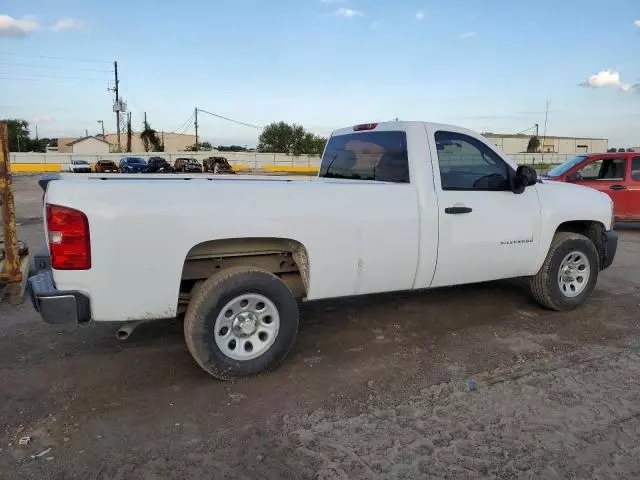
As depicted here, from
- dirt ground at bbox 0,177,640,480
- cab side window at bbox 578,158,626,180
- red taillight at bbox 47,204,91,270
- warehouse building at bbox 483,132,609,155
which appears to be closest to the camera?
dirt ground at bbox 0,177,640,480

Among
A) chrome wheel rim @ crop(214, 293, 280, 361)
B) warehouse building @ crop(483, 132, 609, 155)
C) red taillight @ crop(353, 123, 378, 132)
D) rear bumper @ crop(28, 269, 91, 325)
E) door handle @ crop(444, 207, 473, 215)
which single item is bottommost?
chrome wheel rim @ crop(214, 293, 280, 361)

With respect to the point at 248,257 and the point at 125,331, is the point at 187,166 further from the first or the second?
the point at 125,331

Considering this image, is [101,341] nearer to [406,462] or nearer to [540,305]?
[406,462]

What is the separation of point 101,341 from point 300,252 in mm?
2039

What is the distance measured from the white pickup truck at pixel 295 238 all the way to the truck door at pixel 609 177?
644 centimetres

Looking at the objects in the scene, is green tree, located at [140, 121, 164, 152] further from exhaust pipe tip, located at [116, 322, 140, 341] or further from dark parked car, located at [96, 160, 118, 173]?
exhaust pipe tip, located at [116, 322, 140, 341]

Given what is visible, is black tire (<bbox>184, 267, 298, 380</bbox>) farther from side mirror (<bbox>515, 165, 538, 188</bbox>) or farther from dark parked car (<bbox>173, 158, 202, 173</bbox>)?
dark parked car (<bbox>173, 158, 202, 173</bbox>)

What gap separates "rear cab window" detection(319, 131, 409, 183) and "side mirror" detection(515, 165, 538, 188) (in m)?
1.15

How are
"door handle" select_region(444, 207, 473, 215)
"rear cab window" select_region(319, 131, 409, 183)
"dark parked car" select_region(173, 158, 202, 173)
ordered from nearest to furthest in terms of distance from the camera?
"door handle" select_region(444, 207, 473, 215), "rear cab window" select_region(319, 131, 409, 183), "dark parked car" select_region(173, 158, 202, 173)

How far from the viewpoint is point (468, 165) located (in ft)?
15.8

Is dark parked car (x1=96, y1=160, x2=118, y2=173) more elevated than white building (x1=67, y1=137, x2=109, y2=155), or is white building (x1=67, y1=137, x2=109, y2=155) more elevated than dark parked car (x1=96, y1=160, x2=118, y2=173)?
white building (x1=67, y1=137, x2=109, y2=155)

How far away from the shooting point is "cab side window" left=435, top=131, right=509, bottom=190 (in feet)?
15.2

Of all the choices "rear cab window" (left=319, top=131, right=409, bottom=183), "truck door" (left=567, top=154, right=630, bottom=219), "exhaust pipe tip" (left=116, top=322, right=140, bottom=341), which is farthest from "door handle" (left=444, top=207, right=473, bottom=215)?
"truck door" (left=567, top=154, right=630, bottom=219)

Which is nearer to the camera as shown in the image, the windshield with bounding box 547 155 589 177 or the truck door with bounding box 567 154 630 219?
the truck door with bounding box 567 154 630 219
